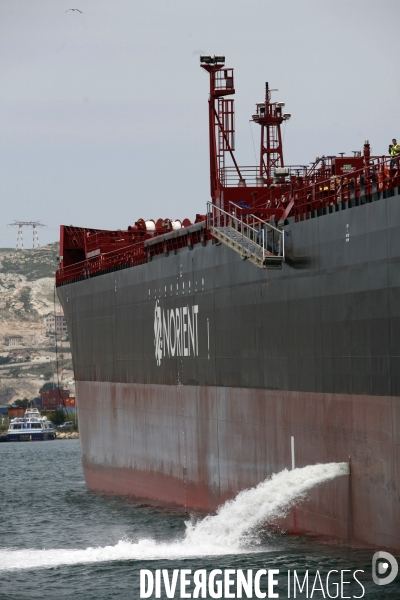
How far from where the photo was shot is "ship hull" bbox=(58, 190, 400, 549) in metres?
22.0

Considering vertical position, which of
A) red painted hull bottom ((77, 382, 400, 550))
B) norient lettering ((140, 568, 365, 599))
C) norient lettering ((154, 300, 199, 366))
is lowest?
norient lettering ((140, 568, 365, 599))

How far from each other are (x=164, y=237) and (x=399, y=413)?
1481 cm

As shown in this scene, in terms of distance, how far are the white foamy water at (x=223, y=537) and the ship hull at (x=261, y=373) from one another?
0.34 meters

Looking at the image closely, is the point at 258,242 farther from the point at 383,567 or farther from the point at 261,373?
the point at 383,567

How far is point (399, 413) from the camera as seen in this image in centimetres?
2117

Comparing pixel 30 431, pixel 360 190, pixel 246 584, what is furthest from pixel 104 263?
pixel 30 431

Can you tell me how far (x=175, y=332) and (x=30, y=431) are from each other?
86.9 metres

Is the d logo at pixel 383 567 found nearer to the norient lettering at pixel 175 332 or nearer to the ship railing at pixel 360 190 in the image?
the ship railing at pixel 360 190

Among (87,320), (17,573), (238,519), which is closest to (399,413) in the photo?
(238,519)

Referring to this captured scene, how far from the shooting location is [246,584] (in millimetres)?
21609

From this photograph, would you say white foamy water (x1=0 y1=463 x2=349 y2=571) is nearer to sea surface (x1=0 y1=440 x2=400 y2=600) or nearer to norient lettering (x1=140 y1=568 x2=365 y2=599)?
sea surface (x1=0 y1=440 x2=400 y2=600)

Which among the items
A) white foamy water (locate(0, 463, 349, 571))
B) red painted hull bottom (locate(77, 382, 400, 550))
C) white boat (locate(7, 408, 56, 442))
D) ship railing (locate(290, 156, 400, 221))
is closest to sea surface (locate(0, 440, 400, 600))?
white foamy water (locate(0, 463, 349, 571))

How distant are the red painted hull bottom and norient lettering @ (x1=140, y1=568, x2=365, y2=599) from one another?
1.38 metres

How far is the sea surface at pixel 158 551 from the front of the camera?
71.8 ft
